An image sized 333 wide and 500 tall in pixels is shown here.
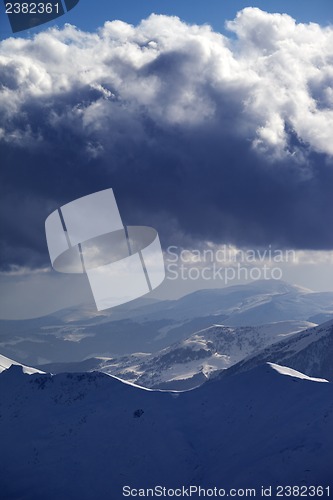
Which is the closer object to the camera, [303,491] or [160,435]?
[303,491]

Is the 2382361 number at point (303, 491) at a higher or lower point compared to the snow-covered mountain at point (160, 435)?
lower

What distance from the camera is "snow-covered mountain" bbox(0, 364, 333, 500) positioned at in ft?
349

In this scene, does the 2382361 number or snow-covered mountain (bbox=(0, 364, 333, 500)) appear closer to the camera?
the 2382361 number

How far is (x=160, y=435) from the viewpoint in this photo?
400 ft

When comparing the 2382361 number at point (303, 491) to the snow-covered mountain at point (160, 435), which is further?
the snow-covered mountain at point (160, 435)

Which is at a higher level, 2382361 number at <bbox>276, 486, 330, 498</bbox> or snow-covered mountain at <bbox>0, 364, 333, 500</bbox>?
snow-covered mountain at <bbox>0, 364, 333, 500</bbox>

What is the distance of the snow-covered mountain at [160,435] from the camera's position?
10631 centimetres

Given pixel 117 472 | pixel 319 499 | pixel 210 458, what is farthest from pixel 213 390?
pixel 319 499

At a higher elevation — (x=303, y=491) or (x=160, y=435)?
(x=160, y=435)

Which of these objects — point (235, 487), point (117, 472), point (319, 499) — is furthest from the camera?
point (117, 472)

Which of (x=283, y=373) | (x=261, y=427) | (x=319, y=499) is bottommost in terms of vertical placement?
(x=319, y=499)

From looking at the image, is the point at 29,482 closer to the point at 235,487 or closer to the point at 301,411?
the point at 235,487

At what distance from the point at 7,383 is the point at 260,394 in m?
64.1

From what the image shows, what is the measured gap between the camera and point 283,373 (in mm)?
131875
